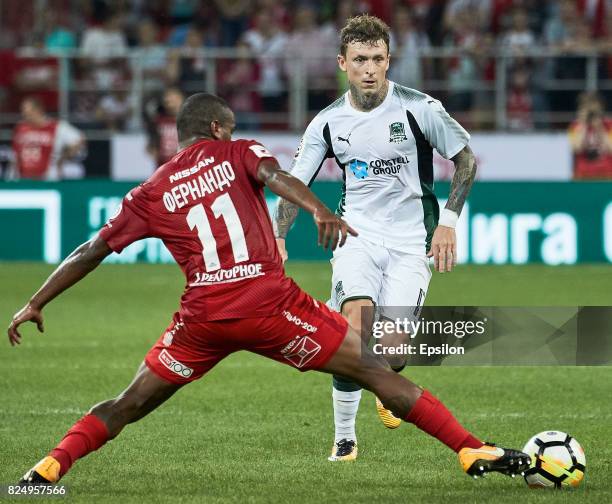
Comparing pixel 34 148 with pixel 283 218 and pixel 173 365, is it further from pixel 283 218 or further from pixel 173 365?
pixel 173 365

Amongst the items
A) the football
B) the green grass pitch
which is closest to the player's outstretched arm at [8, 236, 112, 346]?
the green grass pitch

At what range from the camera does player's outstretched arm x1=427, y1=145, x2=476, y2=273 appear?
6820mm

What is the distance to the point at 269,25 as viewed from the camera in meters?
21.0

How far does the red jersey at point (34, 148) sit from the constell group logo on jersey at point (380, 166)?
1285cm

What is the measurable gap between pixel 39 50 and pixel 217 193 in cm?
1597

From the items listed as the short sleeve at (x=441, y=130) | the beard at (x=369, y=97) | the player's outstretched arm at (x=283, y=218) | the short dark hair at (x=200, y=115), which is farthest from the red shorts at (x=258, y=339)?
the beard at (x=369, y=97)

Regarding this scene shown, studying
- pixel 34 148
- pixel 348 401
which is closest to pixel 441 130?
pixel 348 401

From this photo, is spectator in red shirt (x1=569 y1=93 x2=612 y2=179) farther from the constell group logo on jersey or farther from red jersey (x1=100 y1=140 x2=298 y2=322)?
red jersey (x1=100 y1=140 x2=298 y2=322)

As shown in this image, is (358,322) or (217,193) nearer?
(217,193)

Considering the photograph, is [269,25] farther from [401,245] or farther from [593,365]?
[401,245]

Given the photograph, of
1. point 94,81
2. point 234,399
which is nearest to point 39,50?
point 94,81

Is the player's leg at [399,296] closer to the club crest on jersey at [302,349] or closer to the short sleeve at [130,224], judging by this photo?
the club crest on jersey at [302,349]

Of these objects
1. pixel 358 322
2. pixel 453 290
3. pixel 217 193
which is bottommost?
pixel 453 290

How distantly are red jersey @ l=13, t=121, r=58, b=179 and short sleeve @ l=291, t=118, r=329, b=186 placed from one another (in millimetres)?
12679
